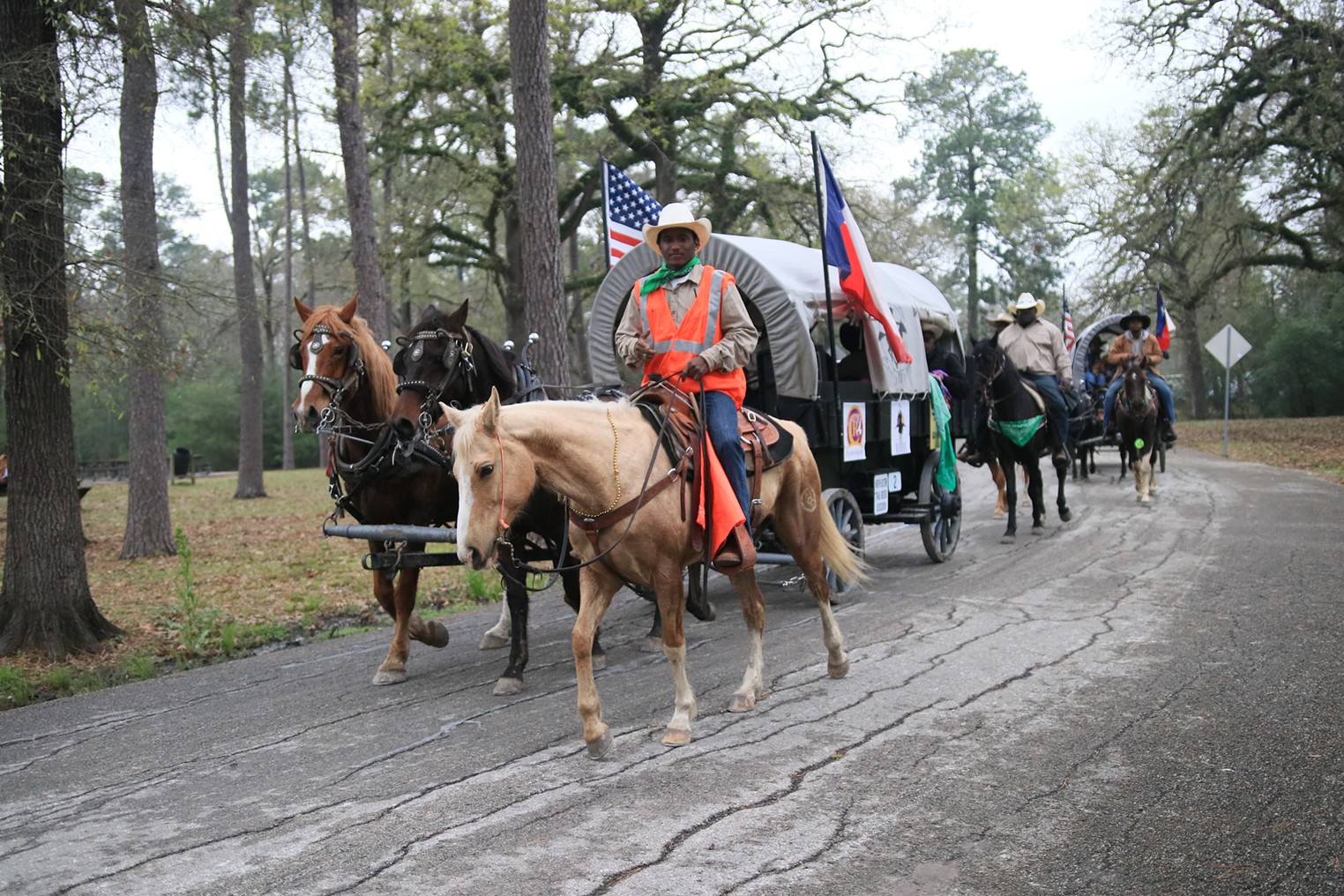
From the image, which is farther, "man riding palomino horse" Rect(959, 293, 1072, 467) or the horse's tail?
"man riding palomino horse" Rect(959, 293, 1072, 467)

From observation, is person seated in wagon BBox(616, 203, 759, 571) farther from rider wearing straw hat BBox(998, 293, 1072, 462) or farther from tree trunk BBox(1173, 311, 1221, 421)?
tree trunk BBox(1173, 311, 1221, 421)

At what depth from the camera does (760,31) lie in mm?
22266

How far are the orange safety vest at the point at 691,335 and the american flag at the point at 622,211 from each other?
440 cm

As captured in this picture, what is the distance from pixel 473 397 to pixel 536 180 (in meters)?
4.23

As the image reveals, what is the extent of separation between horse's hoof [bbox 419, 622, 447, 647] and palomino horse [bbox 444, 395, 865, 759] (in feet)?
7.63

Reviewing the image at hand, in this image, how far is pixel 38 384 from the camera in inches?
311

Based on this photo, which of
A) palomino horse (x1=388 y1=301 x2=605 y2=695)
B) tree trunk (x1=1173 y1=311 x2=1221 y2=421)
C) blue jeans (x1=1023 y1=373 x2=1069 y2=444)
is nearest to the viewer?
palomino horse (x1=388 y1=301 x2=605 y2=695)

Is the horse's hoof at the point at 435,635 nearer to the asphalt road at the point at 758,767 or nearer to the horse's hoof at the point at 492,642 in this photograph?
the asphalt road at the point at 758,767

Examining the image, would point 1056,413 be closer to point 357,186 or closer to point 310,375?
point 310,375

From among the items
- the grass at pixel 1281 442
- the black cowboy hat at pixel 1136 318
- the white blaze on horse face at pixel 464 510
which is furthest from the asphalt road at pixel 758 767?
the grass at pixel 1281 442

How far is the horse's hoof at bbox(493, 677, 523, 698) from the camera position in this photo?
6.21 meters

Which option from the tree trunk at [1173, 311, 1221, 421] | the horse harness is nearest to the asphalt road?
the horse harness

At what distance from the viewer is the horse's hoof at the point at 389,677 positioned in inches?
261

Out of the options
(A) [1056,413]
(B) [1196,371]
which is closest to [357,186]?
(A) [1056,413]
